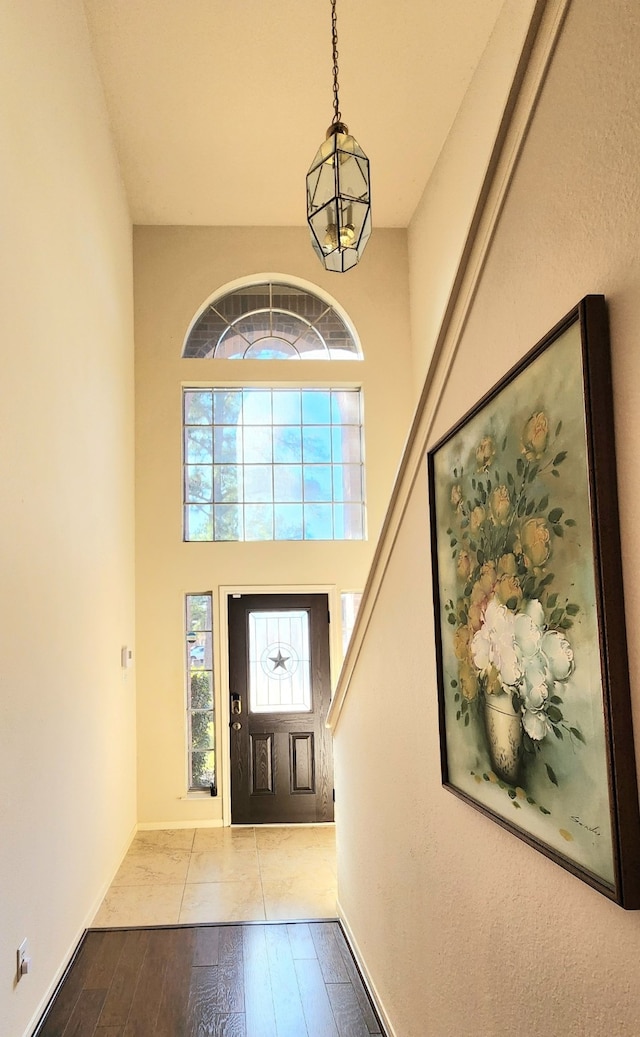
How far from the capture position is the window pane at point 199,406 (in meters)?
6.78


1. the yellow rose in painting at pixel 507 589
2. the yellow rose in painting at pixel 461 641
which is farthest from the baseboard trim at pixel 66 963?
the yellow rose in painting at pixel 507 589

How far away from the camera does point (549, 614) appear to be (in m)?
1.28

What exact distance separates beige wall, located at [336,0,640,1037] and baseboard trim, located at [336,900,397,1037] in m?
0.06

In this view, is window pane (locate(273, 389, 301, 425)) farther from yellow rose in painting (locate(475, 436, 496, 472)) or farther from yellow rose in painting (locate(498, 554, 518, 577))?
yellow rose in painting (locate(498, 554, 518, 577))

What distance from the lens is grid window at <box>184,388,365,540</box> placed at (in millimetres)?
6680

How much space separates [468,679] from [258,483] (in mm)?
5133

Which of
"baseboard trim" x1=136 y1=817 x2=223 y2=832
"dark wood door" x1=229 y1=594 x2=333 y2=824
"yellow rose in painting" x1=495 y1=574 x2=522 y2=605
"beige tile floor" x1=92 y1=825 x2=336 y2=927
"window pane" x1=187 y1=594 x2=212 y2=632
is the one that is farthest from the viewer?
"window pane" x1=187 y1=594 x2=212 y2=632

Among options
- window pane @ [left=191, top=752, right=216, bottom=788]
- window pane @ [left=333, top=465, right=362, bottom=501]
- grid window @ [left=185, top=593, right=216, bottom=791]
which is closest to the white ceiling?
window pane @ [left=333, top=465, right=362, bottom=501]

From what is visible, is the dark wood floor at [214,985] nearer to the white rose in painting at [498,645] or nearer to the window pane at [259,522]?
the white rose in painting at [498,645]

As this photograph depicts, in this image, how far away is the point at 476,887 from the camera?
1.76 m

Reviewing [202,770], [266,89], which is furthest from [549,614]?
[202,770]

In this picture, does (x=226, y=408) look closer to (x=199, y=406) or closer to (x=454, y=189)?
(x=199, y=406)

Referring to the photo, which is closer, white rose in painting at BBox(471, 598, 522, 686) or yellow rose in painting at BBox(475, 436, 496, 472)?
white rose in painting at BBox(471, 598, 522, 686)

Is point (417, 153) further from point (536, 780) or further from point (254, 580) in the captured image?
point (536, 780)
